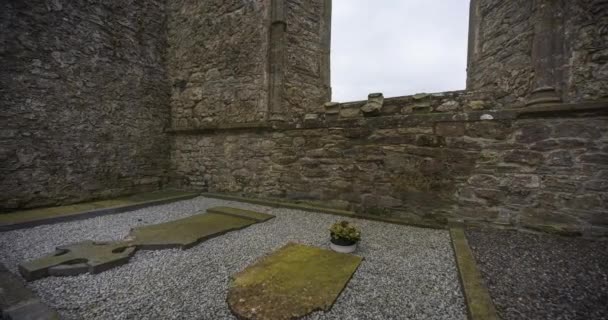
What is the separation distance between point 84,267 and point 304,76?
4924mm

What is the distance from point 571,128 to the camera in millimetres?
2857

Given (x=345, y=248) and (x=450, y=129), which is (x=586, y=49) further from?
(x=345, y=248)

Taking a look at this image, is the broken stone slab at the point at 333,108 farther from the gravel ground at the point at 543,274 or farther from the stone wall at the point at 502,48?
the gravel ground at the point at 543,274

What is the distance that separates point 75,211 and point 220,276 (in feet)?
11.7

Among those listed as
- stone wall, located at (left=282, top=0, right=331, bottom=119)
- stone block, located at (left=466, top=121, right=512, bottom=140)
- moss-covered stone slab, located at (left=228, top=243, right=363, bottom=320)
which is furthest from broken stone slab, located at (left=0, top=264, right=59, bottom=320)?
stone block, located at (left=466, top=121, right=512, bottom=140)

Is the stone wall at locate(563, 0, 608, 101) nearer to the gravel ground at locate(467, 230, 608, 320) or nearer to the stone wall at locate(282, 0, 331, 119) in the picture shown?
the gravel ground at locate(467, 230, 608, 320)

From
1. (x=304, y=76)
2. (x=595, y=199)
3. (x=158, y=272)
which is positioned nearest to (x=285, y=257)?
(x=158, y=272)

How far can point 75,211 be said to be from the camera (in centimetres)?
402

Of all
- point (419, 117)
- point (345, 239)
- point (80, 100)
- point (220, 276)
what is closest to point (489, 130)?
point (419, 117)

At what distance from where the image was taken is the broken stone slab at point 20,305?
1498 millimetres

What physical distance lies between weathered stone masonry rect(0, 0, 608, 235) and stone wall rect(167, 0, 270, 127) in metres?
0.03

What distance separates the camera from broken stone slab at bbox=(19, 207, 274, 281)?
7.13 feet

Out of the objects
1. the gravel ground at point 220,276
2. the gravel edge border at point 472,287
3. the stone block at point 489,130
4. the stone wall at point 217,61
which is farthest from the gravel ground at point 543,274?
the stone wall at point 217,61

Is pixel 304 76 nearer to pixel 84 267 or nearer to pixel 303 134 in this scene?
pixel 303 134
